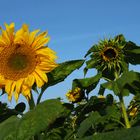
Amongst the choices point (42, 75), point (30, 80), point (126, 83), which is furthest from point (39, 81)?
point (126, 83)

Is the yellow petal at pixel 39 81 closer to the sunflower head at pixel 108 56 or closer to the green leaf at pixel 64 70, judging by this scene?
the green leaf at pixel 64 70

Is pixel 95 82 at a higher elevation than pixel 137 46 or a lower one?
lower

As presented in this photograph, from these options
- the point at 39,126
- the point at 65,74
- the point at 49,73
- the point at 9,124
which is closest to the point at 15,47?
the point at 49,73

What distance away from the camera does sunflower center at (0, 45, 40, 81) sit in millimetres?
3197

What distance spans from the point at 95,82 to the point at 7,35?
885 mm

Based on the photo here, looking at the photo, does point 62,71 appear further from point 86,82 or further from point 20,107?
point 20,107

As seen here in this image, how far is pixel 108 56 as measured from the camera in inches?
140

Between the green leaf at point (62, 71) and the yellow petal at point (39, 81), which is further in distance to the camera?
the yellow petal at point (39, 81)

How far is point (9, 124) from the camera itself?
2.19m

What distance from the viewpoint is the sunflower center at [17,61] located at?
3.20 m

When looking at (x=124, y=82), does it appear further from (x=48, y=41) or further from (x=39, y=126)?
(x=39, y=126)

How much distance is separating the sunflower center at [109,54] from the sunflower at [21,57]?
603 mm

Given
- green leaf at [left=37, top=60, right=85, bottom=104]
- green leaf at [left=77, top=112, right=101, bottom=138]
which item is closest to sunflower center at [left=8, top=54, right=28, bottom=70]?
green leaf at [left=37, top=60, right=85, bottom=104]

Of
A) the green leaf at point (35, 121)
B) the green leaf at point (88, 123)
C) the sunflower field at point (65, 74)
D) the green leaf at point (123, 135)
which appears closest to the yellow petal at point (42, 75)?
the sunflower field at point (65, 74)
